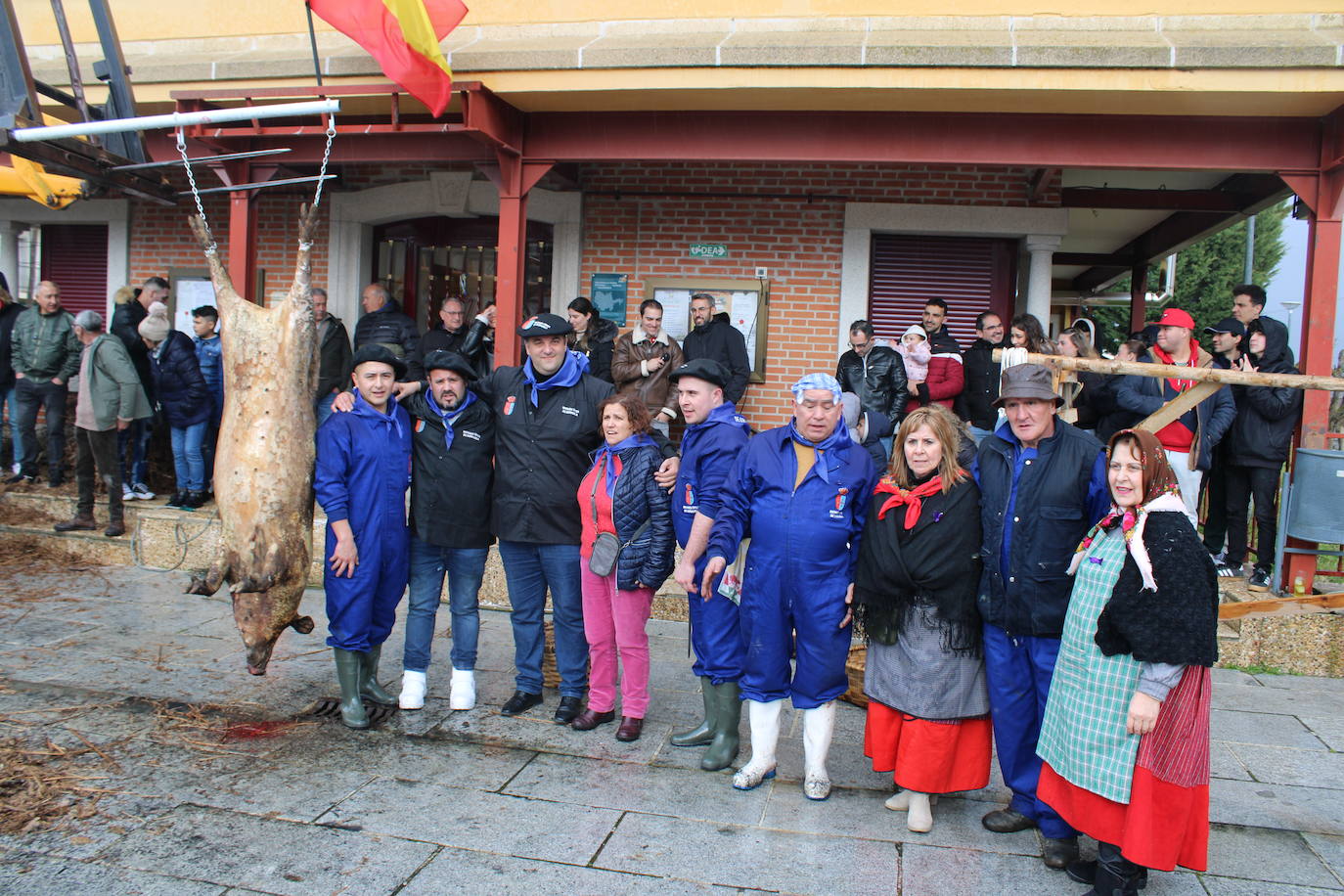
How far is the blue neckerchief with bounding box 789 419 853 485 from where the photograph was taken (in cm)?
408

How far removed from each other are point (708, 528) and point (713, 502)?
0.39 feet

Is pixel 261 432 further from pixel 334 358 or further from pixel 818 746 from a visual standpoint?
pixel 334 358

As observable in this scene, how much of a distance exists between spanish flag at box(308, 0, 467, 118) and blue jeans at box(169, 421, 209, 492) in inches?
137

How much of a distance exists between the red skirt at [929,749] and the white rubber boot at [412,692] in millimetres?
2326

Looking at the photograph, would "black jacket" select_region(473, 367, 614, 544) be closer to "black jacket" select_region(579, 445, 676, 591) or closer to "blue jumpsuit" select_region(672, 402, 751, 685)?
"black jacket" select_region(579, 445, 676, 591)

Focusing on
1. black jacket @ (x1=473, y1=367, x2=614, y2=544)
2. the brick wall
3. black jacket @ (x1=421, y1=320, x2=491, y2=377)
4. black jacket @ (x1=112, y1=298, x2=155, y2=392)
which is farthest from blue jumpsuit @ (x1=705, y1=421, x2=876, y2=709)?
black jacket @ (x1=112, y1=298, x2=155, y2=392)

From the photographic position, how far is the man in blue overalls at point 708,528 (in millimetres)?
4367

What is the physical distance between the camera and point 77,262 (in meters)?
11.1

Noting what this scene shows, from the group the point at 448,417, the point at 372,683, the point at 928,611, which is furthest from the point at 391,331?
the point at 928,611

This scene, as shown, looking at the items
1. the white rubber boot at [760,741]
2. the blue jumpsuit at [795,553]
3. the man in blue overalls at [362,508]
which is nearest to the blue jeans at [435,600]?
the man in blue overalls at [362,508]

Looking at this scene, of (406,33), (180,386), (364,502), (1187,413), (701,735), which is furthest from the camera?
(180,386)

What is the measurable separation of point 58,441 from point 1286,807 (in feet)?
30.5

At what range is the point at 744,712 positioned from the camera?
532 cm

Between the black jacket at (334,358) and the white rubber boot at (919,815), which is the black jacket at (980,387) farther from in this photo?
the black jacket at (334,358)
